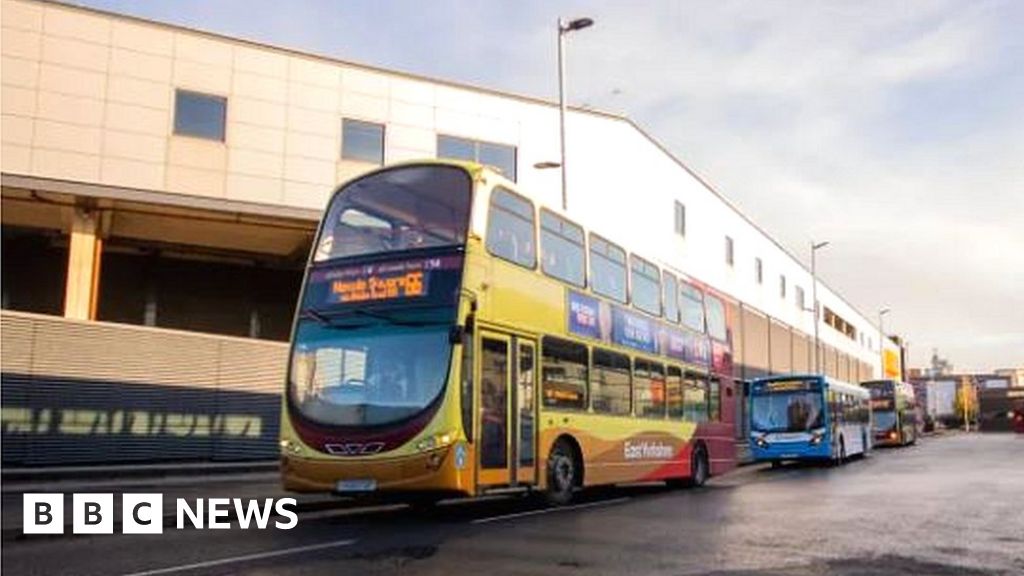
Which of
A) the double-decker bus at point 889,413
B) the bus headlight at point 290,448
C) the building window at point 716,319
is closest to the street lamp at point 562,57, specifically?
the building window at point 716,319

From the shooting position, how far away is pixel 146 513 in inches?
537

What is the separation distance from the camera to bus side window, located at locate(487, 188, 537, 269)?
1405cm

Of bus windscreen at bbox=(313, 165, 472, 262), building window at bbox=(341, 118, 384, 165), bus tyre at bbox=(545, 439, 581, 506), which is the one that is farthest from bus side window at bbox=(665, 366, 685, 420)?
building window at bbox=(341, 118, 384, 165)

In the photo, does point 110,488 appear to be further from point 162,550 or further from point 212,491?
point 162,550

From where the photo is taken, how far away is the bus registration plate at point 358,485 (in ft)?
41.0

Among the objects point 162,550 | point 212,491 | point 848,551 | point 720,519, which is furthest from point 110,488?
point 848,551

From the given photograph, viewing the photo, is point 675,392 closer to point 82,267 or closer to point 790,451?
point 790,451

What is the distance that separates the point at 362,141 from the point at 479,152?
3.96m

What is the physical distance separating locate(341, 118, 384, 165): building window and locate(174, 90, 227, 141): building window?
3465 millimetres

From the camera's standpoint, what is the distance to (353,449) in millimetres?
12633

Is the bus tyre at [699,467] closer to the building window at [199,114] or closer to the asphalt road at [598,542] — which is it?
the asphalt road at [598,542]

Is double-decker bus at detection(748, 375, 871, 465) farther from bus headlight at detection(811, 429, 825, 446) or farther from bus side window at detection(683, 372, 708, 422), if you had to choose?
bus side window at detection(683, 372, 708, 422)

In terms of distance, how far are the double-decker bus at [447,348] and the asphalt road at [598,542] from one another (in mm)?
734

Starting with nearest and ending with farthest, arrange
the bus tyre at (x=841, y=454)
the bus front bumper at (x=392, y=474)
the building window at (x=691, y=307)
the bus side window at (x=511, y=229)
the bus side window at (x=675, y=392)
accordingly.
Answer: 1. the bus front bumper at (x=392, y=474)
2. the bus side window at (x=511, y=229)
3. the bus side window at (x=675, y=392)
4. the building window at (x=691, y=307)
5. the bus tyre at (x=841, y=454)
